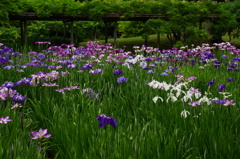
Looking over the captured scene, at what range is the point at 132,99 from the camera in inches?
169

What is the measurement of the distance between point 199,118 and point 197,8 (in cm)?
1839

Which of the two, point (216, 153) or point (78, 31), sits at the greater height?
point (78, 31)

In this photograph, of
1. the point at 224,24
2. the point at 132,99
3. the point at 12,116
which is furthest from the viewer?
the point at 224,24

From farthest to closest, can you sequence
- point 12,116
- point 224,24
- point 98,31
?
1. point 98,31
2. point 224,24
3. point 12,116

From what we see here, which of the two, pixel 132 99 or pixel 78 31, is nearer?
pixel 132 99

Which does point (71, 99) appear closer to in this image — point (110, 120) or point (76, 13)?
point (110, 120)

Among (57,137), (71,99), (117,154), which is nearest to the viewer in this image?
(117,154)

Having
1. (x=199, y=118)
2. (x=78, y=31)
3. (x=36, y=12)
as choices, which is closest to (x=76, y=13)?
(x=36, y=12)

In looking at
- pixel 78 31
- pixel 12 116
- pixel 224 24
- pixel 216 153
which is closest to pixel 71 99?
pixel 12 116

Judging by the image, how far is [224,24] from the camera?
21297 mm

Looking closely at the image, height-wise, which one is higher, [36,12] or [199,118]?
[36,12]

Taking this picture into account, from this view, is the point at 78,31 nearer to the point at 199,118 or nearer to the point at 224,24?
the point at 224,24

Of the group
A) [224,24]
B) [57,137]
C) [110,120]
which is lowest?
[57,137]

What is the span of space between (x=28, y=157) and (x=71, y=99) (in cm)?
178
